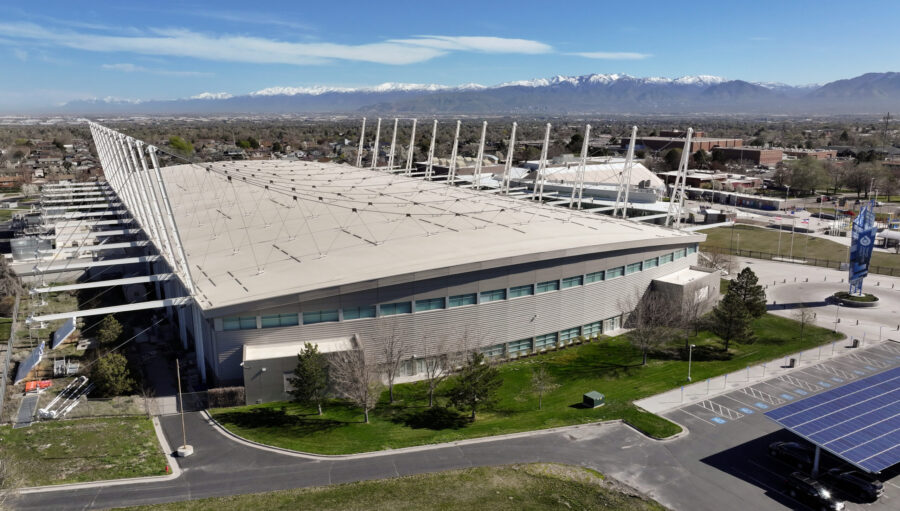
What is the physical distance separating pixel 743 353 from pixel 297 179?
45471 mm

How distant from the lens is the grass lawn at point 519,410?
2594cm

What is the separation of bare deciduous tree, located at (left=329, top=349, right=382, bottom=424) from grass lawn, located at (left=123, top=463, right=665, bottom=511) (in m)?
5.21

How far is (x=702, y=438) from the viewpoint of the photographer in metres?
25.9

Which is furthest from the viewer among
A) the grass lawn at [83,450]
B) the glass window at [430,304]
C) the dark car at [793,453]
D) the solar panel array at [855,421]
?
the glass window at [430,304]

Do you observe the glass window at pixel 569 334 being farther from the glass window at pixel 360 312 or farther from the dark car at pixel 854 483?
the dark car at pixel 854 483

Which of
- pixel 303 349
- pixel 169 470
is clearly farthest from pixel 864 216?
pixel 169 470

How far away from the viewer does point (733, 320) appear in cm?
3541

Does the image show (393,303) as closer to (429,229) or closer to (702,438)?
(429,229)

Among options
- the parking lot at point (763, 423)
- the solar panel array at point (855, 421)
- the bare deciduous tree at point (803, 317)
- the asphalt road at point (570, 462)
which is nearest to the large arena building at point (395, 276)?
the asphalt road at point (570, 462)

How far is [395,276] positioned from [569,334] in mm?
12976

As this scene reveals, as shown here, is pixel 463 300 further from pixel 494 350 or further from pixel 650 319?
pixel 650 319

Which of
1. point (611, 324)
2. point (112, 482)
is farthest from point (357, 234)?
point (112, 482)

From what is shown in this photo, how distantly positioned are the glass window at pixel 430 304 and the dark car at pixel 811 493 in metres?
17.7

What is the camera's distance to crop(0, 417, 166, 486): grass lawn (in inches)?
890
